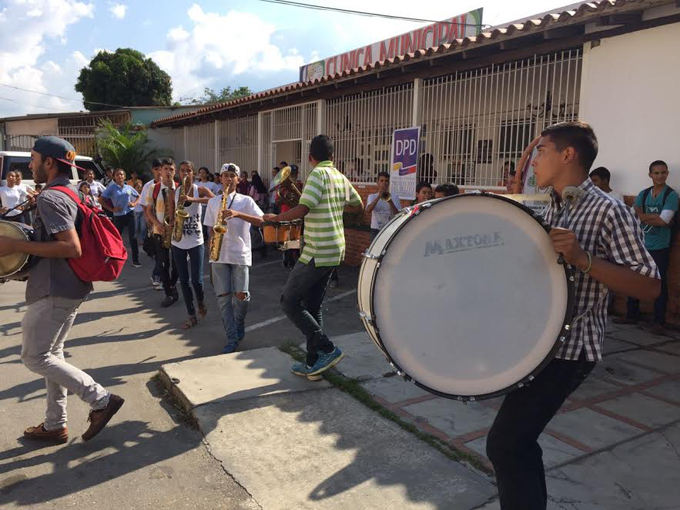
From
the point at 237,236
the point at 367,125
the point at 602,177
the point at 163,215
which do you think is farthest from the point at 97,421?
the point at 367,125

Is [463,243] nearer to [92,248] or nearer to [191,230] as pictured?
[92,248]

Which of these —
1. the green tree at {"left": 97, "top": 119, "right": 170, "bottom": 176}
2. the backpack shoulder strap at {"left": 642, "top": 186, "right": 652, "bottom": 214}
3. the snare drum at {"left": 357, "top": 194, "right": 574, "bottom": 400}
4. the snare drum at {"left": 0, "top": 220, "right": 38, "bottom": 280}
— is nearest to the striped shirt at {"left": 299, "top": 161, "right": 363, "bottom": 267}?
the snare drum at {"left": 0, "top": 220, "right": 38, "bottom": 280}

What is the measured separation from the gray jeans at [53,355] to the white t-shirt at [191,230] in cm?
260

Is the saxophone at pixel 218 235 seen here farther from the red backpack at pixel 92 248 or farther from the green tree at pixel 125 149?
the green tree at pixel 125 149

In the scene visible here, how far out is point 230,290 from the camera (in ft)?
17.1

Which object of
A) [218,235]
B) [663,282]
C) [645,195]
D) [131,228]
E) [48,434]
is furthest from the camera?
[131,228]

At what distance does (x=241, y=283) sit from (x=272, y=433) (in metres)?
1.87

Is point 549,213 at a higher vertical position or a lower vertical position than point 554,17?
lower

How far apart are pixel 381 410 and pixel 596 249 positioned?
88.4 inches

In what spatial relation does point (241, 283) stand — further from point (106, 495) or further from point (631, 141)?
point (631, 141)

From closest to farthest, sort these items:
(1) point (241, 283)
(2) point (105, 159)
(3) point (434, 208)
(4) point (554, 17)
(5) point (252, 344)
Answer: (3) point (434, 208), (1) point (241, 283), (5) point (252, 344), (4) point (554, 17), (2) point (105, 159)

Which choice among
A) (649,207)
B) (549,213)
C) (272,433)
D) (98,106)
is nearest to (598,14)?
(649,207)

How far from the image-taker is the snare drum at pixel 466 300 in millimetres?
2062

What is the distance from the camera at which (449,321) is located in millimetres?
2127
